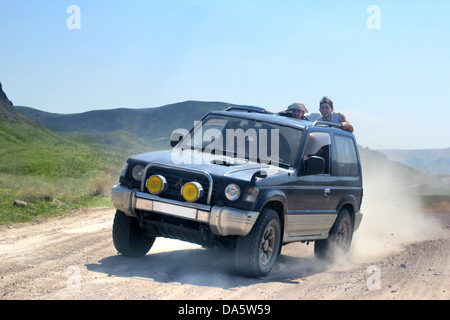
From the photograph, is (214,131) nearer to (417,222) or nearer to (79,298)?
(79,298)

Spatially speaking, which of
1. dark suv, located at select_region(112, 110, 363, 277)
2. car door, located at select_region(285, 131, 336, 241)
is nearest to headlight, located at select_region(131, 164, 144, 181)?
dark suv, located at select_region(112, 110, 363, 277)

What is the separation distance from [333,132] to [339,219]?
1380 millimetres

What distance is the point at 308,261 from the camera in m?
9.24

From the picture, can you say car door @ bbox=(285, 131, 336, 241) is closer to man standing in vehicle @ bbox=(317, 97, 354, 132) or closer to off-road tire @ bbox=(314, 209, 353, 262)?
off-road tire @ bbox=(314, 209, 353, 262)

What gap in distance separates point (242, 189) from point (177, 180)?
0.80 m

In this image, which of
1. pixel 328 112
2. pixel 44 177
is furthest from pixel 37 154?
pixel 328 112

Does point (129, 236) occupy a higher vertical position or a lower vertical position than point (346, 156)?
lower

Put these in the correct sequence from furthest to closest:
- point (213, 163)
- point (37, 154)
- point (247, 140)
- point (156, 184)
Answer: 1. point (37, 154)
2. point (247, 140)
3. point (213, 163)
4. point (156, 184)

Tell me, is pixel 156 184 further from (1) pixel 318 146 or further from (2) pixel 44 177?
(2) pixel 44 177

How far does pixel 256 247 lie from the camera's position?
6.68m

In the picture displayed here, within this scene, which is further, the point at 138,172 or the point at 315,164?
the point at 315,164

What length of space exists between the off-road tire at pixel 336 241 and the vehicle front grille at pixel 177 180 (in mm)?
3088

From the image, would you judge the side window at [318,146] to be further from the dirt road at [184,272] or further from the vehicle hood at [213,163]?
the dirt road at [184,272]

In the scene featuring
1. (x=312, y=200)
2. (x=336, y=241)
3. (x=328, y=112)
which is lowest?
(x=336, y=241)
